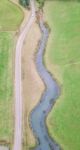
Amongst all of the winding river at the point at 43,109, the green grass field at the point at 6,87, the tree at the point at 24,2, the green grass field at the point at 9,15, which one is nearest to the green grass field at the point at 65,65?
the winding river at the point at 43,109

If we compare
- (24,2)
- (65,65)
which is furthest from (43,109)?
(24,2)

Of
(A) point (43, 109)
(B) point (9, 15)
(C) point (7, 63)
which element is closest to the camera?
(A) point (43, 109)

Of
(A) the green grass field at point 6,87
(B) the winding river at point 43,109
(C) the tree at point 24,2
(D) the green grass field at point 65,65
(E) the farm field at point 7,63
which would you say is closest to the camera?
(B) the winding river at point 43,109

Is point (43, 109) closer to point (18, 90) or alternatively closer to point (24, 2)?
point (18, 90)

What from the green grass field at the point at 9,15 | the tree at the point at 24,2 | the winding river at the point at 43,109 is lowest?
the winding river at the point at 43,109

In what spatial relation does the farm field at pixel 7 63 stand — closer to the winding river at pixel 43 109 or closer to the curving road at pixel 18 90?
the curving road at pixel 18 90

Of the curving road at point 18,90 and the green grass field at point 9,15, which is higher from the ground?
the green grass field at point 9,15

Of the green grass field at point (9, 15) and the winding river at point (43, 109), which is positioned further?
the green grass field at point (9, 15)
